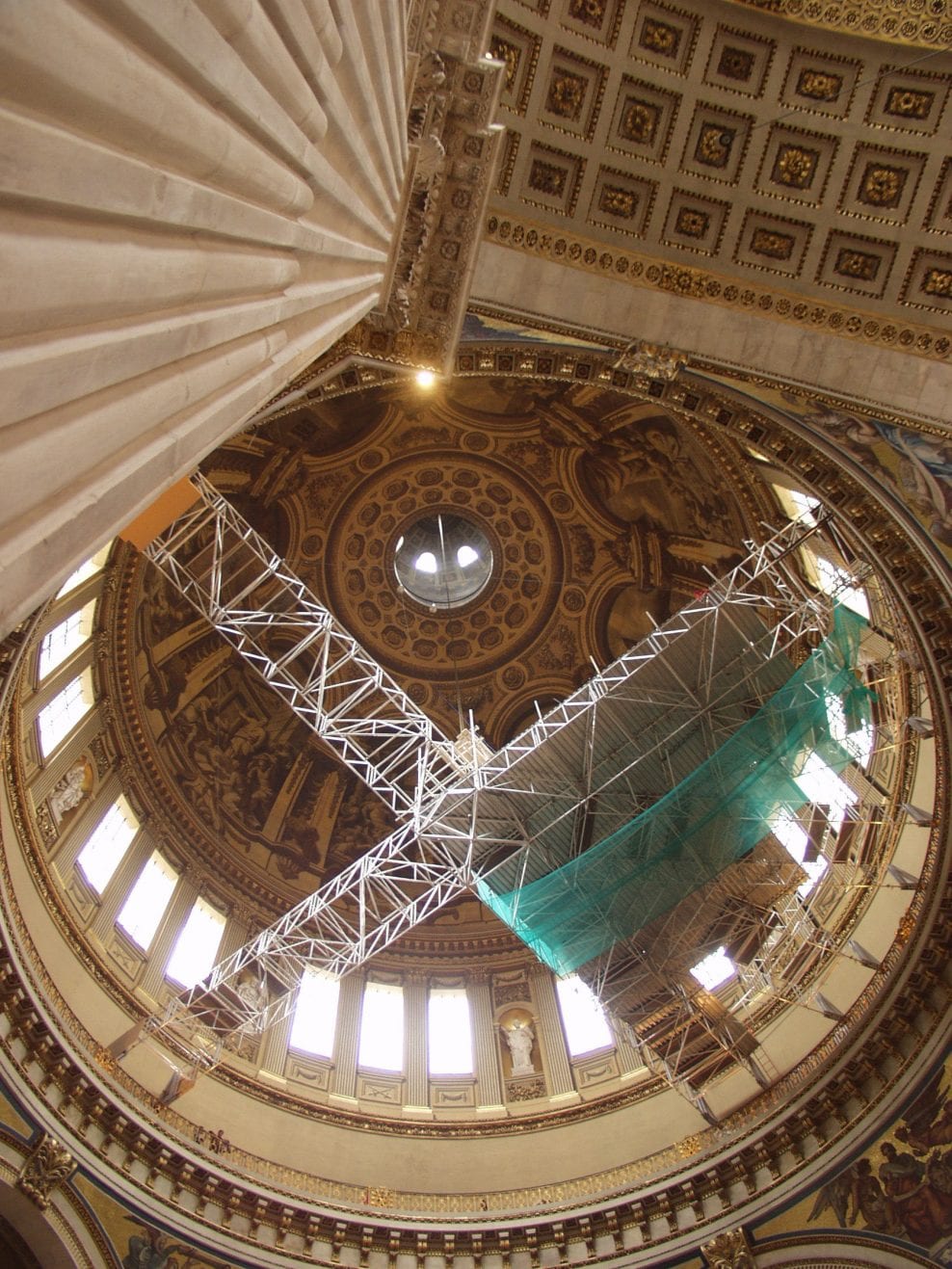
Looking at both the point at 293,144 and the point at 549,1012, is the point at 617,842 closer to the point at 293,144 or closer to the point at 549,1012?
the point at 549,1012

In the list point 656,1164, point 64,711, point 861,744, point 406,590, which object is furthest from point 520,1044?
point 406,590

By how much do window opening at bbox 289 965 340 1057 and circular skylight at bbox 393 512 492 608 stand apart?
34.6 feet

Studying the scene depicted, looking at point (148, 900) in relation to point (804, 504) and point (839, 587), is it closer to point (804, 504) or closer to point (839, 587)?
point (839, 587)

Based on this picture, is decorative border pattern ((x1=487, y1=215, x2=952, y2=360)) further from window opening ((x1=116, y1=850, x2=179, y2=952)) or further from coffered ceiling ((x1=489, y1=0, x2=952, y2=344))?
window opening ((x1=116, y1=850, x2=179, y2=952))

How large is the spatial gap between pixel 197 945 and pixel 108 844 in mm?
2695

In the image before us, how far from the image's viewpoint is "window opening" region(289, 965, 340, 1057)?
19422 mm

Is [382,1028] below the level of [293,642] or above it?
below

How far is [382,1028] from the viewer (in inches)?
815

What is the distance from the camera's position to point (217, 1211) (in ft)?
48.7

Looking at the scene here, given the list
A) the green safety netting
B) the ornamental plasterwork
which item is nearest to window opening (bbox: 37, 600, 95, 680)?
the ornamental plasterwork

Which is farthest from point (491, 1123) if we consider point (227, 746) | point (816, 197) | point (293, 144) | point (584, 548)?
point (293, 144)

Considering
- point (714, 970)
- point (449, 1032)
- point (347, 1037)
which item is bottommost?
point (714, 970)

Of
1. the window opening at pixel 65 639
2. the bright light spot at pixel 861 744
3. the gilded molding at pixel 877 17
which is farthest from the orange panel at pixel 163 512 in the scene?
the bright light spot at pixel 861 744

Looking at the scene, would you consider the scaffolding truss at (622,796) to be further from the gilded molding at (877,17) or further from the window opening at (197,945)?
the gilded molding at (877,17)
